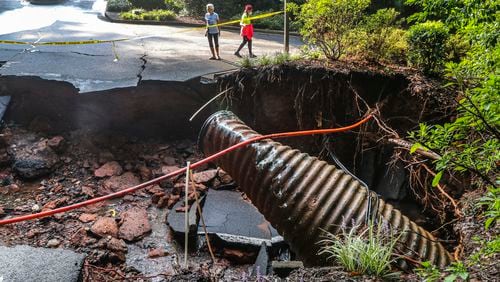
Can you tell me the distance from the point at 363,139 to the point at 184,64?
3802mm

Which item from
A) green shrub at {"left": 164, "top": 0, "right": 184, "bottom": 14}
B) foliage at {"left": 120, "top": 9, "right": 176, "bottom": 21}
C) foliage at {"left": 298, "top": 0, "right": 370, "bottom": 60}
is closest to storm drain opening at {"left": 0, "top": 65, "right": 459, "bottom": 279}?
foliage at {"left": 298, "top": 0, "right": 370, "bottom": 60}

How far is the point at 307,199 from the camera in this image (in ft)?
11.9

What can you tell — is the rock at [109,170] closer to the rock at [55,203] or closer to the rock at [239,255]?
the rock at [55,203]

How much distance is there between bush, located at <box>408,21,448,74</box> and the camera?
569cm

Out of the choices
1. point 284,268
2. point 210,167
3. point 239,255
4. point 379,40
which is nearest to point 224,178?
point 210,167

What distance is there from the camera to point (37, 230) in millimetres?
4934

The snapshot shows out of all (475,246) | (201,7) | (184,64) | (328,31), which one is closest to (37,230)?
(184,64)

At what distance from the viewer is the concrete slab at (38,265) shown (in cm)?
319

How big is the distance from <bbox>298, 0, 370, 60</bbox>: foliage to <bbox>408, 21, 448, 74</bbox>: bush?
3.18ft

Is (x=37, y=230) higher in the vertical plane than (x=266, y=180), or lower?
lower

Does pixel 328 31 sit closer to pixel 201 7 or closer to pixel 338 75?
pixel 338 75

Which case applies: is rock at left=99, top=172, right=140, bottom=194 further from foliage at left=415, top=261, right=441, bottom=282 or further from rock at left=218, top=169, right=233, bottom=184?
foliage at left=415, top=261, right=441, bottom=282

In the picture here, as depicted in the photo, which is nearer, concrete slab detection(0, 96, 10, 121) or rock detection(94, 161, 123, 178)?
rock detection(94, 161, 123, 178)

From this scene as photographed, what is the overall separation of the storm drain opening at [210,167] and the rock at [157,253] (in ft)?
0.12
